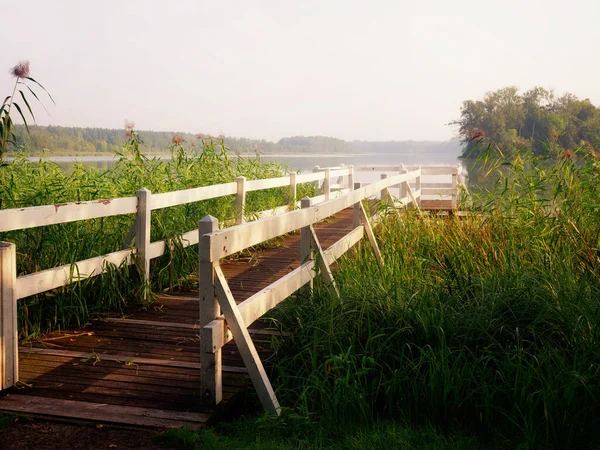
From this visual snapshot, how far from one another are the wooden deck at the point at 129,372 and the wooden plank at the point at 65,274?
0.44m

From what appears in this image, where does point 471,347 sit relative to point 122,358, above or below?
above

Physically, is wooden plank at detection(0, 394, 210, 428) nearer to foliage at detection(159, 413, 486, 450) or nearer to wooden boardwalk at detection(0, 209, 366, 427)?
wooden boardwalk at detection(0, 209, 366, 427)

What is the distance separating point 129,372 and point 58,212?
1.60 m

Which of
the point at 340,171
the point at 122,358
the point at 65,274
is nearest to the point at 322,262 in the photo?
the point at 122,358

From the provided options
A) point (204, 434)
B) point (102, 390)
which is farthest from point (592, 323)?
point (102, 390)

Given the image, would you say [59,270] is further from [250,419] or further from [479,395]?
[479,395]

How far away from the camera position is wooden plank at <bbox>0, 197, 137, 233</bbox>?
16.6 ft

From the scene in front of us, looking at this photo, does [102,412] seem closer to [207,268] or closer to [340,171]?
[207,268]

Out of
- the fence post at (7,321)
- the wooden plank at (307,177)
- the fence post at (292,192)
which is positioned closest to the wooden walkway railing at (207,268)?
the fence post at (7,321)

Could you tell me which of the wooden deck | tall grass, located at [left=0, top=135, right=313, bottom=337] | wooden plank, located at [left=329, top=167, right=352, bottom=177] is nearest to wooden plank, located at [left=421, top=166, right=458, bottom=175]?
wooden plank, located at [left=329, top=167, right=352, bottom=177]

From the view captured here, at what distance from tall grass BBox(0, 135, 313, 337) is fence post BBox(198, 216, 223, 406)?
1935mm

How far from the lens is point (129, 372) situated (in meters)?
4.86

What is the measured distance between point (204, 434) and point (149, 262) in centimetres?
367

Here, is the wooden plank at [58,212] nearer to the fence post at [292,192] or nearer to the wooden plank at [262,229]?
the wooden plank at [262,229]
